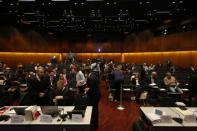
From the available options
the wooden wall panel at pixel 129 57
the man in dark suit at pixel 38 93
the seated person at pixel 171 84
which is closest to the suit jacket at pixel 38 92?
the man in dark suit at pixel 38 93

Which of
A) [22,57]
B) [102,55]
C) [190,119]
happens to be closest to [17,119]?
[190,119]

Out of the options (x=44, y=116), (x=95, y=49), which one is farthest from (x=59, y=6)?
(x=95, y=49)

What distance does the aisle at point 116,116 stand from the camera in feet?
23.3

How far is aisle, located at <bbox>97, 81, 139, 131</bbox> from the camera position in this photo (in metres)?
7.10

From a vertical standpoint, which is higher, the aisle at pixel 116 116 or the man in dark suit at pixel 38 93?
the man in dark suit at pixel 38 93

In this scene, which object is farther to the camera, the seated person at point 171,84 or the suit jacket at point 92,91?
the seated person at point 171,84

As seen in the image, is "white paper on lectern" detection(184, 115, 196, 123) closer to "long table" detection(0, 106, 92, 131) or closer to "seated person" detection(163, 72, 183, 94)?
"long table" detection(0, 106, 92, 131)

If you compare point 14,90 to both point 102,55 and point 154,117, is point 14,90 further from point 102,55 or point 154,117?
point 102,55

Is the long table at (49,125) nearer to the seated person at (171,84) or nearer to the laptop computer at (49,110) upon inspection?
the laptop computer at (49,110)

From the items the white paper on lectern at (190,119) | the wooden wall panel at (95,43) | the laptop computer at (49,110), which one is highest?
the wooden wall panel at (95,43)

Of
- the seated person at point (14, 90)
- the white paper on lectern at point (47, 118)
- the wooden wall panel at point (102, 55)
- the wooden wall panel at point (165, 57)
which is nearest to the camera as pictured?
the white paper on lectern at point (47, 118)

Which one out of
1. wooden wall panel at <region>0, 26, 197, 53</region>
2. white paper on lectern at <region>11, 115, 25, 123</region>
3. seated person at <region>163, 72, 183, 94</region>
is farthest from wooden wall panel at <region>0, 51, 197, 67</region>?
white paper on lectern at <region>11, 115, 25, 123</region>

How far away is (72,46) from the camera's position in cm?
3653

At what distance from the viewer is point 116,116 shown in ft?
27.4
